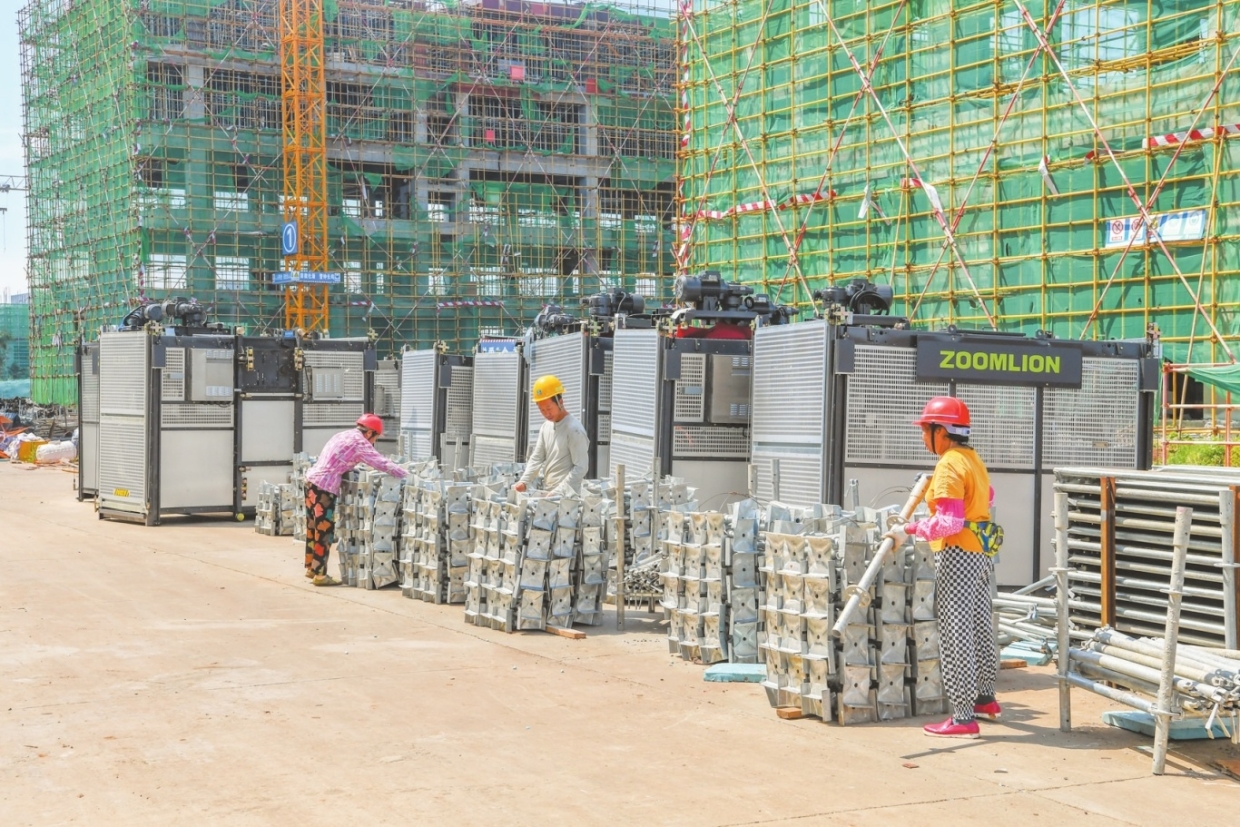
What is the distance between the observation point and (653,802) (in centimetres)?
645

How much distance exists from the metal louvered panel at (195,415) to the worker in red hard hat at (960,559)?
1448cm

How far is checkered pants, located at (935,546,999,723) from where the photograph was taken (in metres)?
7.76

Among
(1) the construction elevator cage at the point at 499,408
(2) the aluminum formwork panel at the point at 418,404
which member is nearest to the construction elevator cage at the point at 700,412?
(1) the construction elevator cage at the point at 499,408

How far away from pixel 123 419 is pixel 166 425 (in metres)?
0.86

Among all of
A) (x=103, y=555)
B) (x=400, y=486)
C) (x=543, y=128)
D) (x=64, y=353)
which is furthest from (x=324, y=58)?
(x=400, y=486)

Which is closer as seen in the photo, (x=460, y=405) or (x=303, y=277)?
(x=460, y=405)

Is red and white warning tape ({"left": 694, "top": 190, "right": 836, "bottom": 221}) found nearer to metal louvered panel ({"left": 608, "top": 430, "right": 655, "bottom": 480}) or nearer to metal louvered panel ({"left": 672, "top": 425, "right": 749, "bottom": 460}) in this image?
metal louvered panel ({"left": 608, "top": 430, "right": 655, "bottom": 480})

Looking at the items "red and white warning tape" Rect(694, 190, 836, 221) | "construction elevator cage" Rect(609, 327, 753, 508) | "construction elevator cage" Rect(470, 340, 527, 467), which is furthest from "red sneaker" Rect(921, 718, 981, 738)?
"red and white warning tape" Rect(694, 190, 836, 221)

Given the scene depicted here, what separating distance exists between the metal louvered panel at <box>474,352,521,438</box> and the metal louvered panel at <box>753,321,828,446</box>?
6.98m

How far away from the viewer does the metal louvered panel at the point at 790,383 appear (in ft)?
38.9

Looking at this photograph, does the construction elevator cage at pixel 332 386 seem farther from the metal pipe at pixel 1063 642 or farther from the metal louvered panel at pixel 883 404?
the metal pipe at pixel 1063 642

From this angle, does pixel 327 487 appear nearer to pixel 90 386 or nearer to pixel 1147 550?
pixel 1147 550

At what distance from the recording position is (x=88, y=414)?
24.0 metres

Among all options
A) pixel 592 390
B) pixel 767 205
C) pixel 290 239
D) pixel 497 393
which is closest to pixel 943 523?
pixel 592 390
